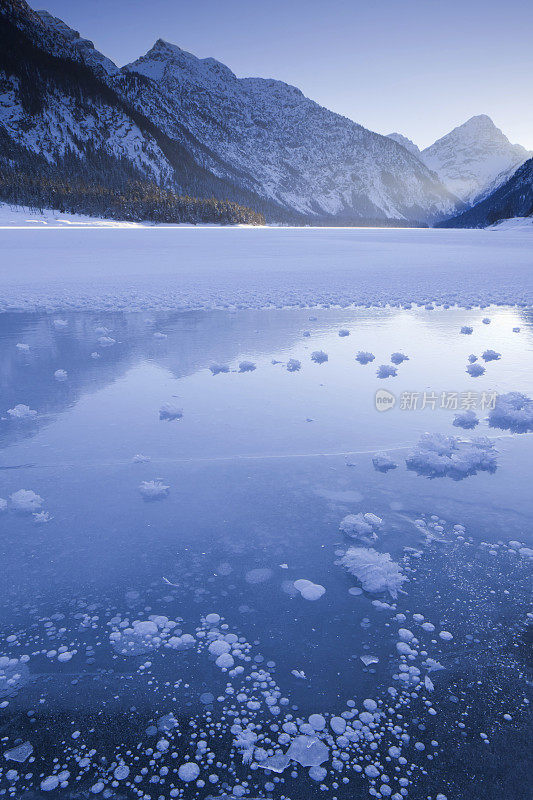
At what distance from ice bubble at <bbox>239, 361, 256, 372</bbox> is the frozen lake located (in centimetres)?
64

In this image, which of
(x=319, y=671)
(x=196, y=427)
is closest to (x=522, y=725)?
(x=319, y=671)

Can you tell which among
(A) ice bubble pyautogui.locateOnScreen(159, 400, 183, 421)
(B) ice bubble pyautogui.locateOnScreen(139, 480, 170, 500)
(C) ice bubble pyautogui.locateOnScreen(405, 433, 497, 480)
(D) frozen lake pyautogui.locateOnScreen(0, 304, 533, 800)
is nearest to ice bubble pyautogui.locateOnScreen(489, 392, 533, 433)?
(D) frozen lake pyautogui.locateOnScreen(0, 304, 533, 800)

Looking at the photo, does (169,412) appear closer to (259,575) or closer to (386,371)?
(259,575)

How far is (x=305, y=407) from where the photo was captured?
20.9 feet

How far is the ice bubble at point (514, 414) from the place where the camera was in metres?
5.79

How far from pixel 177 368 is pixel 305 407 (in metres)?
2.84

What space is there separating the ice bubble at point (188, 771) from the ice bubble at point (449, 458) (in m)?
3.40

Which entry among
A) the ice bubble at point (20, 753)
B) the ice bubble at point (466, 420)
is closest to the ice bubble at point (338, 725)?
the ice bubble at point (20, 753)

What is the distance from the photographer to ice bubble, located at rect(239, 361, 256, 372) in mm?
8047

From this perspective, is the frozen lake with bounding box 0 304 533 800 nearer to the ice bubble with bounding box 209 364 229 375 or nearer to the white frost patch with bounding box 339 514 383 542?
the white frost patch with bounding box 339 514 383 542

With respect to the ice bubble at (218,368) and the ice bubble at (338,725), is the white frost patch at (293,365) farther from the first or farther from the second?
the ice bubble at (338,725)

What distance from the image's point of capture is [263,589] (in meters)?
3.19

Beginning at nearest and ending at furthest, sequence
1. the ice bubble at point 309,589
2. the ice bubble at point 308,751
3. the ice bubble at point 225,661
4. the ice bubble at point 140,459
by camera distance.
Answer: the ice bubble at point 308,751, the ice bubble at point 225,661, the ice bubble at point 309,589, the ice bubble at point 140,459

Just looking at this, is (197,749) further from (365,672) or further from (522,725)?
(522,725)
